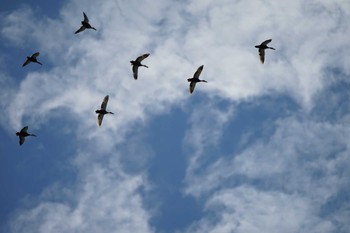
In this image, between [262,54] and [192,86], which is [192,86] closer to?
[192,86]

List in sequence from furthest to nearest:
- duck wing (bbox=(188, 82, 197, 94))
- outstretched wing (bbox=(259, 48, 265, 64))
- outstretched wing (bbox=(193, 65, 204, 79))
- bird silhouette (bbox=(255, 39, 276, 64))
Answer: duck wing (bbox=(188, 82, 197, 94)), outstretched wing (bbox=(259, 48, 265, 64)), outstretched wing (bbox=(193, 65, 204, 79)), bird silhouette (bbox=(255, 39, 276, 64))

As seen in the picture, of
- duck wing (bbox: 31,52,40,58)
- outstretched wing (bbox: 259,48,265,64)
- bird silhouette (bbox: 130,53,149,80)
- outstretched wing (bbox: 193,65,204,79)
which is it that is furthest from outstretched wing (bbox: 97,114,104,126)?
outstretched wing (bbox: 259,48,265,64)

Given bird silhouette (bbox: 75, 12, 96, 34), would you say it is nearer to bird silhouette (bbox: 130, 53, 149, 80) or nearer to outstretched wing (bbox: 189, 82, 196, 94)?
bird silhouette (bbox: 130, 53, 149, 80)

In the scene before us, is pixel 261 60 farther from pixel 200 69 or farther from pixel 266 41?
pixel 200 69

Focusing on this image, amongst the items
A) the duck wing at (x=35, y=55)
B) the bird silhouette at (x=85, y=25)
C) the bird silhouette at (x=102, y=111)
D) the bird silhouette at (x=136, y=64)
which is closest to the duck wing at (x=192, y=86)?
the bird silhouette at (x=136, y=64)

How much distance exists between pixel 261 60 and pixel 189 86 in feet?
29.1

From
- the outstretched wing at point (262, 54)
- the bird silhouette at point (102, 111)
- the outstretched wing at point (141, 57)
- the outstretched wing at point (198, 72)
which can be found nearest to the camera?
the outstretched wing at point (198, 72)

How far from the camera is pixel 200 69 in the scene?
57375 mm

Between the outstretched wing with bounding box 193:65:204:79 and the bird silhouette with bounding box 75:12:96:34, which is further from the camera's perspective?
the bird silhouette with bounding box 75:12:96:34

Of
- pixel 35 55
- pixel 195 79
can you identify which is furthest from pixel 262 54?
pixel 35 55

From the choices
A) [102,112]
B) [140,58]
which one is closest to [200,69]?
[140,58]

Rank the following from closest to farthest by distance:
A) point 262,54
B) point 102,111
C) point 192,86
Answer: point 262,54 → point 192,86 → point 102,111

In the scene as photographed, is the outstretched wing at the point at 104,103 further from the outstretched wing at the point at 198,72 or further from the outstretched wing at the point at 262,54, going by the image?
the outstretched wing at the point at 262,54

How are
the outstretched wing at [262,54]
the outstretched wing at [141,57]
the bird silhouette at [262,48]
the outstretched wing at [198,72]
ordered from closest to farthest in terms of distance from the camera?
the bird silhouette at [262,48]
the outstretched wing at [198,72]
the outstretched wing at [262,54]
the outstretched wing at [141,57]
